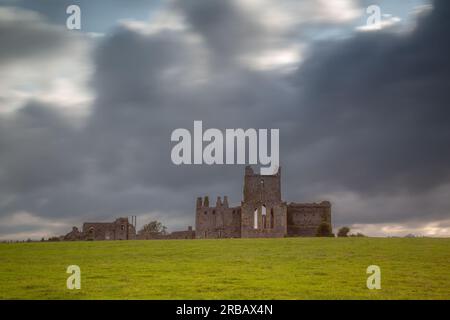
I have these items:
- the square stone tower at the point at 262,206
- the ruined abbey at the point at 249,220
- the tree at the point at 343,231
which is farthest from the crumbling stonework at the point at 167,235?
the tree at the point at 343,231

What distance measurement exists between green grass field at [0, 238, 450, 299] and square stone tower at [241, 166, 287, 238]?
4132 cm

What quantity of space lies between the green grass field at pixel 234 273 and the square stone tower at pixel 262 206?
41.3 meters

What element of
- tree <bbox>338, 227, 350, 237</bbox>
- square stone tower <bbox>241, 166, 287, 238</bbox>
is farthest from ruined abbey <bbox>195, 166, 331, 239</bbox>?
tree <bbox>338, 227, 350, 237</bbox>

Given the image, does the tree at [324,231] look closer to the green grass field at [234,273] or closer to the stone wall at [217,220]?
the stone wall at [217,220]

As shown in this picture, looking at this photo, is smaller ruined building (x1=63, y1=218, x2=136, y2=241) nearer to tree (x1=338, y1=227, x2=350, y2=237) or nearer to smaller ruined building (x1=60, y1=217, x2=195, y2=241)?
smaller ruined building (x1=60, y1=217, x2=195, y2=241)

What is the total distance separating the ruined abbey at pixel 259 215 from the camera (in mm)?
83562

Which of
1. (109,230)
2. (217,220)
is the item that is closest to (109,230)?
(109,230)

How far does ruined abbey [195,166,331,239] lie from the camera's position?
83.6 metres

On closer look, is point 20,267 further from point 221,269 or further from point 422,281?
point 422,281

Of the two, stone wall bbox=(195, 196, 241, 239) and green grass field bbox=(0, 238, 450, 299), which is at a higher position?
stone wall bbox=(195, 196, 241, 239)

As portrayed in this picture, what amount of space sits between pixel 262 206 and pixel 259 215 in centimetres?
142

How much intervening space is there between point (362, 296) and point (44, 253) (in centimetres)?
2764

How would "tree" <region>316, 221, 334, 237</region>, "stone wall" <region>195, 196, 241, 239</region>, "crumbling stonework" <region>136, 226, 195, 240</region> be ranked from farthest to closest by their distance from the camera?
"stone wall" <region>195, 196, 241, 239</region>
"crumbling stonework" <region>136, 226, 195, 240</region>
"tree" <region>316, 221, 334, 237</region>

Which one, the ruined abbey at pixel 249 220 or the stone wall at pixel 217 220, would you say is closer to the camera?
the ruined abbey at pixel 249 220
